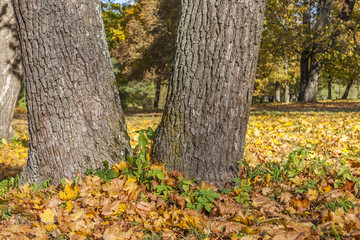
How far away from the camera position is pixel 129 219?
8.18ft

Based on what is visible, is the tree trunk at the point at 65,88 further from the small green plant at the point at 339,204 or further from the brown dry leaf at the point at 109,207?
the small green plant at the point at 339,204

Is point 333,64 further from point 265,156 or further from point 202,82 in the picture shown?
point 202,82

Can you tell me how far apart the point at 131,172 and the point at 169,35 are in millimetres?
12012

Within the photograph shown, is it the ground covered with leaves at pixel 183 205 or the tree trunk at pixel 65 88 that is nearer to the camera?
the ground covered with leaves at pixel 183 205

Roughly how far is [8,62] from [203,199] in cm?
515

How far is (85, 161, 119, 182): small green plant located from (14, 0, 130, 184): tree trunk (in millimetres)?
Result: 71

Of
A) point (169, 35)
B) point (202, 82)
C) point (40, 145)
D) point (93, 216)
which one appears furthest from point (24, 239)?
point (169, 35)

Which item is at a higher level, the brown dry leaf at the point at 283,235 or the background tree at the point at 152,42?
the background tree at the point at 152,42

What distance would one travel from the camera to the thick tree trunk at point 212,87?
261 cm

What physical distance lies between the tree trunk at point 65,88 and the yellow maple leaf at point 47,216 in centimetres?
52

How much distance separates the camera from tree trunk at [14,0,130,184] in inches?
114

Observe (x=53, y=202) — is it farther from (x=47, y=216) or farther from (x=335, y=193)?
(x=335, y=193)

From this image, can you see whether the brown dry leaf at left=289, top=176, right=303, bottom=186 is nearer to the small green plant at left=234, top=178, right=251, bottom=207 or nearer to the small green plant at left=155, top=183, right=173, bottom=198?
the small green plant at left=234, top=178, right=251, bottom=207

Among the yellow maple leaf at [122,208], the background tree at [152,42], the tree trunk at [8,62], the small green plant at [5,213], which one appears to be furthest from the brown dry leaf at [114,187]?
the background tree at [152,42]
